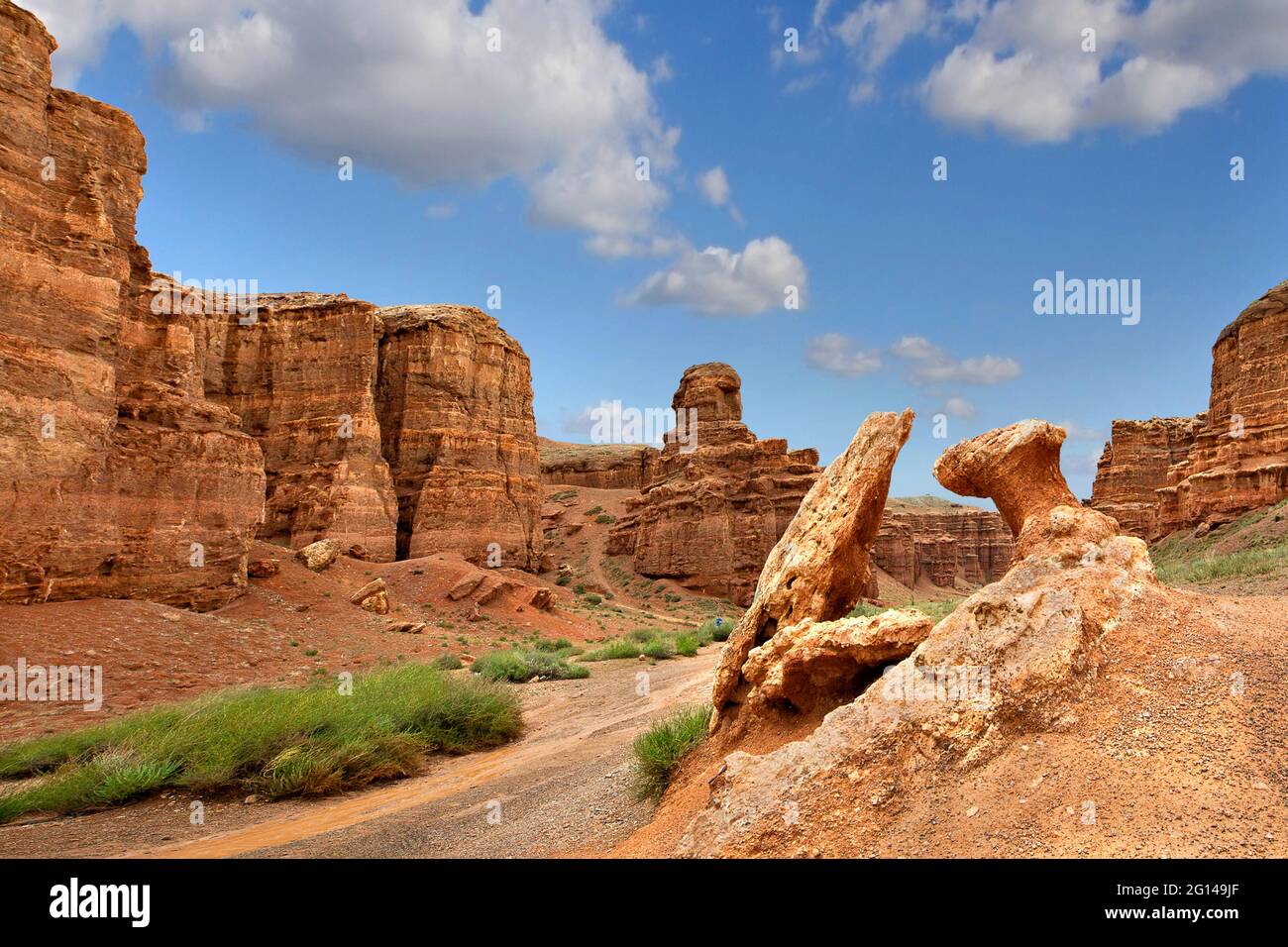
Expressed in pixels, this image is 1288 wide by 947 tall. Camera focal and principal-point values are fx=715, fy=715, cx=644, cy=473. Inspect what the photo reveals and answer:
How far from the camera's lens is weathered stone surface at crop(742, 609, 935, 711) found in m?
5.82

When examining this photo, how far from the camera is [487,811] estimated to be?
7.63 m

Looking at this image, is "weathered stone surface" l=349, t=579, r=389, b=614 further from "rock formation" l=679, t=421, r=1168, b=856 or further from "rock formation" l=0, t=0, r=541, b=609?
"rock formation" l=679, t=421, r=1168, b=856

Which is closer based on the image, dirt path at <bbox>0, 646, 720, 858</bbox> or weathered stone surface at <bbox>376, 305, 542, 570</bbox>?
dirt path at <bbox>0, 646, 720, 858</bbox>

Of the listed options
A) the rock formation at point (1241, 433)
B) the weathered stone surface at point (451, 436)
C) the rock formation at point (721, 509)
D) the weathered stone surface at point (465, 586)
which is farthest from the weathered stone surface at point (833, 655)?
the rock formation at point (721, 509)

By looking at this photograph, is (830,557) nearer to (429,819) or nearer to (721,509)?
(429,819)

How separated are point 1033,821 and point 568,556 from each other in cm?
4811

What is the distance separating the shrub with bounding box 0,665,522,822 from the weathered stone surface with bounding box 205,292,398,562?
810 inches

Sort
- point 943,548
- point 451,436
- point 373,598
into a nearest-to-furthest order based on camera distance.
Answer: point 373,598, point 451,436, point 943,548

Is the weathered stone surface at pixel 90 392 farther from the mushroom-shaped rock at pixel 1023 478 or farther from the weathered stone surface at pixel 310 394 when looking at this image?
the mushroom-shaped rock at pixel 1023 478

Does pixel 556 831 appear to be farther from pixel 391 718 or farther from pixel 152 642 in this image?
pixel 152 642

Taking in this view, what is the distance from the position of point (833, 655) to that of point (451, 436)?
31.5 m

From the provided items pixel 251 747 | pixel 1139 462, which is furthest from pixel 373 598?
pixel 1139 462

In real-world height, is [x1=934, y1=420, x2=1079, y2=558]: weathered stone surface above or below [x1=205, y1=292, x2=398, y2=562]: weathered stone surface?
below

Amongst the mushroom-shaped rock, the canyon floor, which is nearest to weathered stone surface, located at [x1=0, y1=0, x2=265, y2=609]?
Result: the canyon floor
